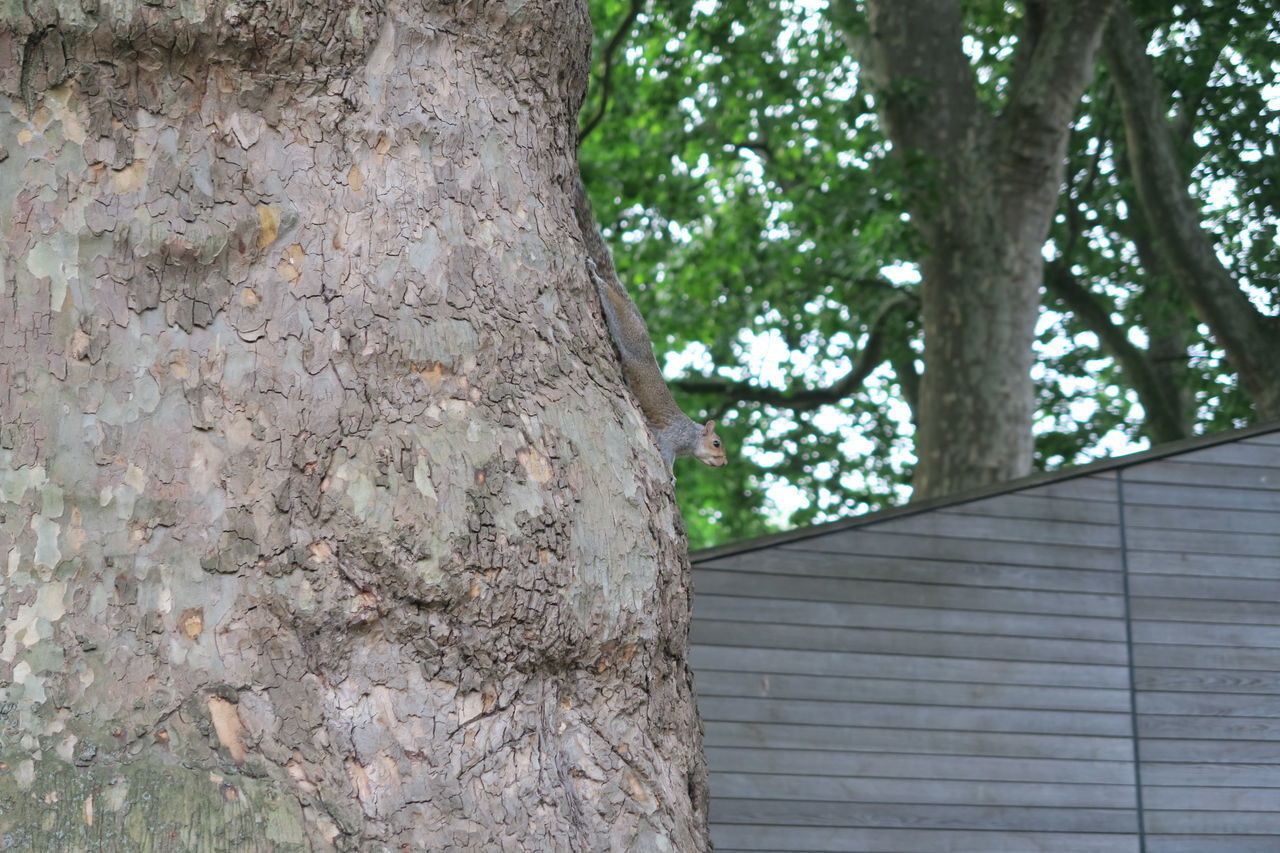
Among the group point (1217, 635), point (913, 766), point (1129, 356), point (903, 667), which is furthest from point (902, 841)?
point (1129, 356)

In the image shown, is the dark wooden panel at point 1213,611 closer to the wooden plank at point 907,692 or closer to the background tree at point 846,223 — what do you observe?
the wooden plank at point 907,692

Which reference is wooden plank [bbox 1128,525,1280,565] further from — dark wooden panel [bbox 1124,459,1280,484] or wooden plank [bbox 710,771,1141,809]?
wooden plank [bbox 710,771,1141,809]

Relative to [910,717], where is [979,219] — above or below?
above

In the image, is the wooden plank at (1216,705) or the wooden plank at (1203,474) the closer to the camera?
the wooden plank at (1216,705)

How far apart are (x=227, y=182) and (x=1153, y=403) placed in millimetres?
10874

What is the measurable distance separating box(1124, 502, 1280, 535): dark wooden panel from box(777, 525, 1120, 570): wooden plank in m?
0.17

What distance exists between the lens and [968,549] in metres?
5.14

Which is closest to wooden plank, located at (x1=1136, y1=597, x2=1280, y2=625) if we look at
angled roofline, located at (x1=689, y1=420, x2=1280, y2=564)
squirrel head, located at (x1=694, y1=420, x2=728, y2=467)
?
angled roofline, located at (x1=689, y1=420, x2=1280, y2=564)

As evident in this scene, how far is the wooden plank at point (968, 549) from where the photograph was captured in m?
5.11

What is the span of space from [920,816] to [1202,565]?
57.4 inches

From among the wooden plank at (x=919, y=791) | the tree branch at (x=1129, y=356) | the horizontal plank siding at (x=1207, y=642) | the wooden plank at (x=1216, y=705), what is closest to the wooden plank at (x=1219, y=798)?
the horizontal plank siding at (x=1207, y=642)

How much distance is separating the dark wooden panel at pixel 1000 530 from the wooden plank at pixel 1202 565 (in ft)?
0.40

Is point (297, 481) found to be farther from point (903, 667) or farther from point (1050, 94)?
point (1050, 94)

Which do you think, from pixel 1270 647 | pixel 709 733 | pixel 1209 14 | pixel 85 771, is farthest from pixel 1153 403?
pixel 85 771
